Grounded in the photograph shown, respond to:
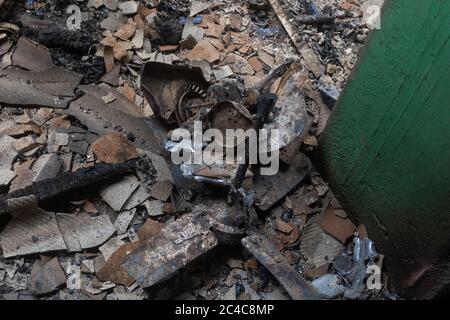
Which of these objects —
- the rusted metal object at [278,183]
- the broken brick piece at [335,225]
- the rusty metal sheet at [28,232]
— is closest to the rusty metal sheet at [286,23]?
the rusted metal object at [278,183]

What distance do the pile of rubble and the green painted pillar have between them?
0.87ft

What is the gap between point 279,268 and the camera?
288 cm

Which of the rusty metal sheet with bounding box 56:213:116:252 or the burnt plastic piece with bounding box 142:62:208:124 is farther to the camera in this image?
the burnt plastic piece with bounding box 142:62:208:124

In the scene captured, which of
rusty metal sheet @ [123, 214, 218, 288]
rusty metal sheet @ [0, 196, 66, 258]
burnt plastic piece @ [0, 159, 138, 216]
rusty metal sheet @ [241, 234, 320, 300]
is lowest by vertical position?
rusty metal sheet @ [0, 196, 66, 258]

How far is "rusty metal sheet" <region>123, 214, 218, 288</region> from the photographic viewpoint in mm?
2703

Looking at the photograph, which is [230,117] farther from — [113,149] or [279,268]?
[279,268]

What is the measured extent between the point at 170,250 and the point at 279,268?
0.71 meters

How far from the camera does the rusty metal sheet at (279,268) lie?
110 inches

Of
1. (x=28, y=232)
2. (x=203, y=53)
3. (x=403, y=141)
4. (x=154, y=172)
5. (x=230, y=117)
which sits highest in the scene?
(x=403, y=141)

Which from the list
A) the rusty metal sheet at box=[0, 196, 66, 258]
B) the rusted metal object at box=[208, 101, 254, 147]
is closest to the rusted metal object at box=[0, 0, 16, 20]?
the rusty metal sheet at box=[0, 196, 66, 258]

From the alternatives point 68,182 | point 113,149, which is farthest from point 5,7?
point 68,182

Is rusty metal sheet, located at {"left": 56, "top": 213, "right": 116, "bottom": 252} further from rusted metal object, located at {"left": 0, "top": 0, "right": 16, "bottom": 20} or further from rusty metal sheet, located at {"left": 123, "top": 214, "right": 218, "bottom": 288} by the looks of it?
rusted metal object, located at {"left": 0, "top": 0, "right": 16, "bottom": 20}

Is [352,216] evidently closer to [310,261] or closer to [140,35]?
[310,261]
